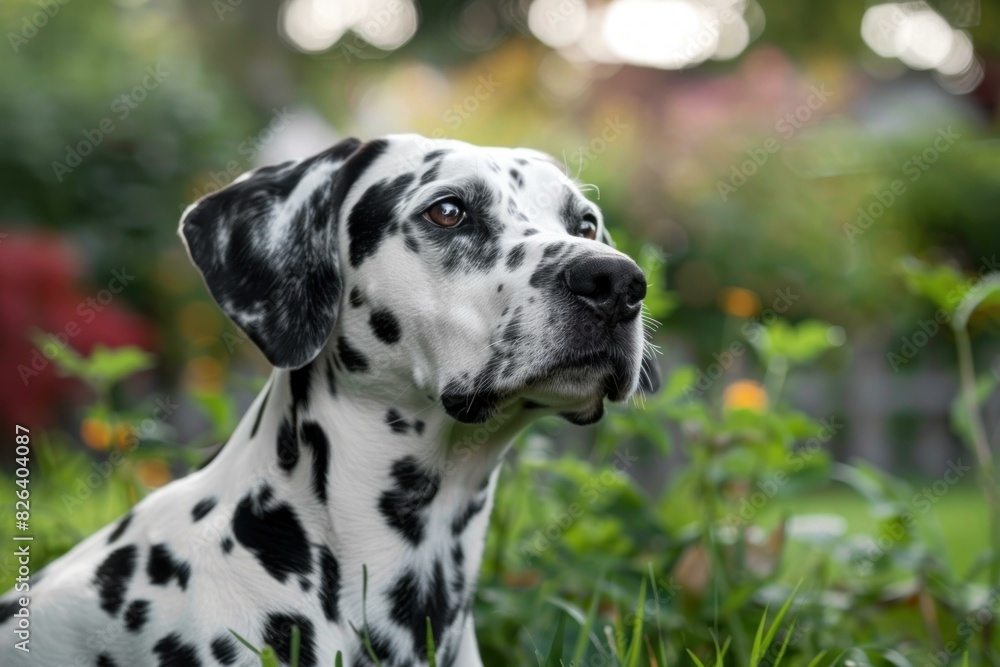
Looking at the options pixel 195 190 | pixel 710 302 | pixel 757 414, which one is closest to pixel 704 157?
pixel 710 302

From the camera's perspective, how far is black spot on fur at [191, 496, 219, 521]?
2.32 meters

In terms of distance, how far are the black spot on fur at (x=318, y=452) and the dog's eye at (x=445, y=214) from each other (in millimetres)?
570

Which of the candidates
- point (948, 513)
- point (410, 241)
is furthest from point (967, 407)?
point (948, 513)

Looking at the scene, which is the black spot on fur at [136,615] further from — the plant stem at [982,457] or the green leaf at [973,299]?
the plant stem at [982,457]

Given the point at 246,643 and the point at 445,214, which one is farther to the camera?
the point at 445,214

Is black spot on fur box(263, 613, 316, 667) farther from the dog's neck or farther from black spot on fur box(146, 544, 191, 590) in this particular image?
black spot on fur box(146, 544, 191, 590)

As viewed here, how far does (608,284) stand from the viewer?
212 cm

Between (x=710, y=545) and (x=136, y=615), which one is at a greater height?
(x=136, y=615)

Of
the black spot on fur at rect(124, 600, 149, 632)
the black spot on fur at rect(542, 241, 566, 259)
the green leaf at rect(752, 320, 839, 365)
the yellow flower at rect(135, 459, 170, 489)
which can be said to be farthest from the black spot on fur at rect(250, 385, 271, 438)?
the yellow flower at rect(135, 459, 170, 489)

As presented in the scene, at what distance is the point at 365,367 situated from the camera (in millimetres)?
2314

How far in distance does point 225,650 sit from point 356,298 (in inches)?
33.5

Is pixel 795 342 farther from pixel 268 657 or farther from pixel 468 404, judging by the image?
pixel 268 657

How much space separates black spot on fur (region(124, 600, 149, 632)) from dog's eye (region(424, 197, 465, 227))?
111cm

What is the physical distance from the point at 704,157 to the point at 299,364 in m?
8.58
